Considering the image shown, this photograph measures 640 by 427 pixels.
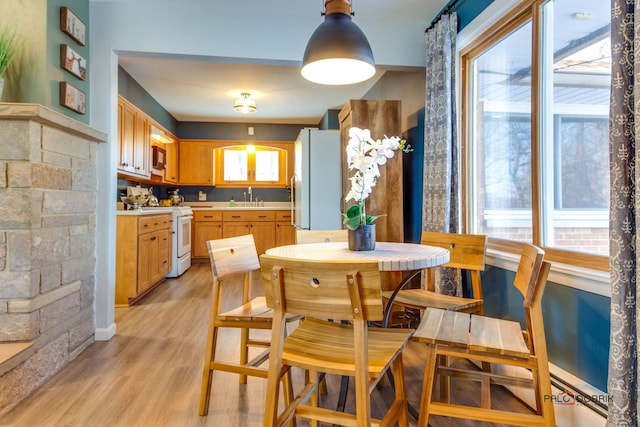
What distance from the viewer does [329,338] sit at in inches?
55.3

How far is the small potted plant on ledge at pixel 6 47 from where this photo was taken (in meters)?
2.08

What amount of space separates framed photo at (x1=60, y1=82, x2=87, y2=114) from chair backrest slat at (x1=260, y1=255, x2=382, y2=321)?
6.87 feet

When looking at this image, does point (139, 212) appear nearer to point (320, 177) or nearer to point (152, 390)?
point (320, 177)

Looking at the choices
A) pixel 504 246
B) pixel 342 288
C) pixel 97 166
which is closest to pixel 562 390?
pixel 504 246

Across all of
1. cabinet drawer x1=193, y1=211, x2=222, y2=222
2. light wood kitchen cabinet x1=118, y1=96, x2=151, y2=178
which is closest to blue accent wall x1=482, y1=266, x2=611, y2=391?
light wood kitchen cabinet x1=118, y1=96, x2=151, y2=178

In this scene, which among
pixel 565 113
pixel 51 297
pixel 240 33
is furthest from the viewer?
pixel 240 33

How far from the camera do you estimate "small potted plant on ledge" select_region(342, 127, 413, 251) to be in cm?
175

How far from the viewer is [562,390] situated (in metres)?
1.73

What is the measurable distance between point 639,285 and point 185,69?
165 inches

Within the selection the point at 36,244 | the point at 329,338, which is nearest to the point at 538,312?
the point at 329,338

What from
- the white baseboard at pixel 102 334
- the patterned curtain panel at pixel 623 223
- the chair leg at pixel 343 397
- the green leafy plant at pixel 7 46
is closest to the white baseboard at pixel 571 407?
the patterned curtain panel at pixel 623 223

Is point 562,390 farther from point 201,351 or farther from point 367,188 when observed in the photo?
point 201,351

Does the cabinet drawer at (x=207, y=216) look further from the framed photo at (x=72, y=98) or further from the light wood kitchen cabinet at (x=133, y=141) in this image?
the framed photo at (x=72, y=98)

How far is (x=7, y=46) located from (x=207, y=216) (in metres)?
4.20
